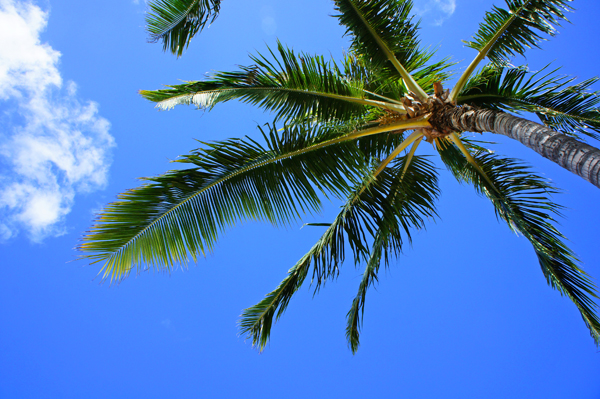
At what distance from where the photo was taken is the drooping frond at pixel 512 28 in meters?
4.25

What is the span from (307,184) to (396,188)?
4.76 ft

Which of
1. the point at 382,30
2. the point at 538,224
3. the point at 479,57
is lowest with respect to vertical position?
the point at 538,224

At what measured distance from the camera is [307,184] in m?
4.51

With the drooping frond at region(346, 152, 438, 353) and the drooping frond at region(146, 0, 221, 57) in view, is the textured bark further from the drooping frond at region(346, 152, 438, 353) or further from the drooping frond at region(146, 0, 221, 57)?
the drooping frond at region(146, 0, 221, 57)

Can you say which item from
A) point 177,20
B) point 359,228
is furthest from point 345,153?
point 177,20

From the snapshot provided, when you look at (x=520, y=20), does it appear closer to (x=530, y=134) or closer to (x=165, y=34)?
(x=530, y=134)

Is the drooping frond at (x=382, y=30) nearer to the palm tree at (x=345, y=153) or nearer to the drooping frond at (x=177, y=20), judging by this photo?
the palm tree at (x=345, y=153)

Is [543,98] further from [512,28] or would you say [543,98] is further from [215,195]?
[215,195]

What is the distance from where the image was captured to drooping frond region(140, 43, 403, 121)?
4.70m

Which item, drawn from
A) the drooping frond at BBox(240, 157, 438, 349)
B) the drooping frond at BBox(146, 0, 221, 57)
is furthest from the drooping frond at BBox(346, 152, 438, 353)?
the drooping frond at BBox(146, 0, 221, 57)

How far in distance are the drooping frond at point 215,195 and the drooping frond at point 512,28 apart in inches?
78.5

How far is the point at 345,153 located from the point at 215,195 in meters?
1.75

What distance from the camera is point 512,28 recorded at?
4.56 metres

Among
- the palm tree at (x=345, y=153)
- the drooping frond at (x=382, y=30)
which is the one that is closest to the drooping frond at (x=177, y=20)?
the palm tree at (x=345, y=153)
